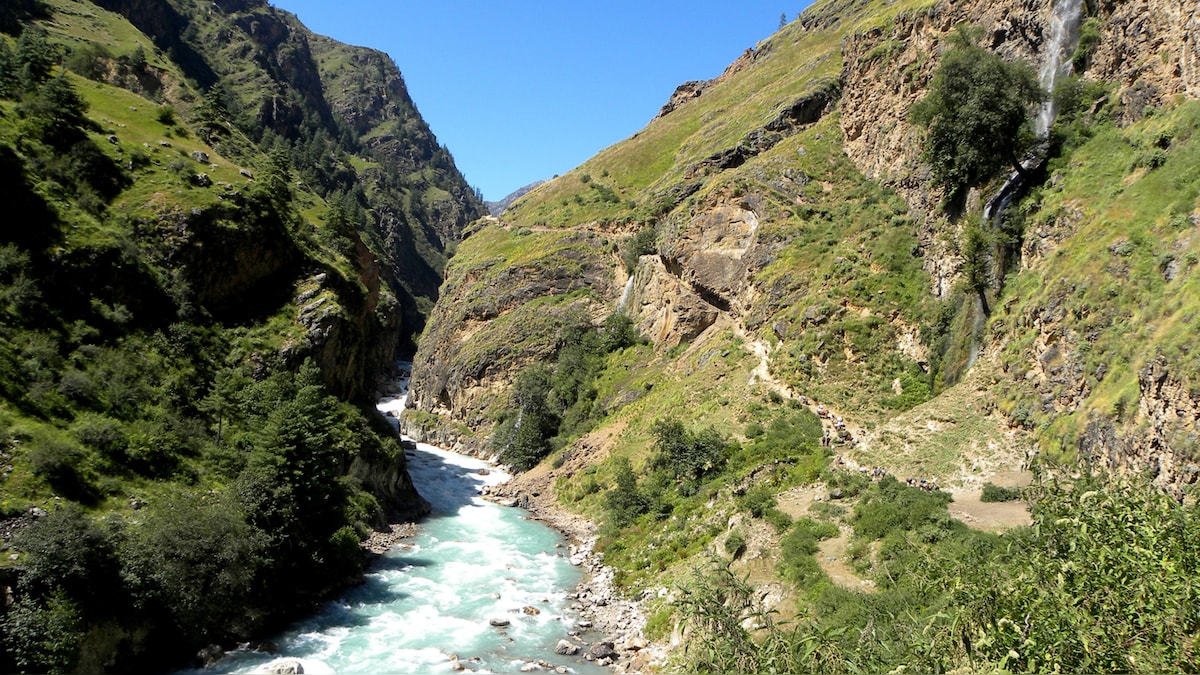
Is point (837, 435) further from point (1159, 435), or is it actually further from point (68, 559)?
point (68, 559)

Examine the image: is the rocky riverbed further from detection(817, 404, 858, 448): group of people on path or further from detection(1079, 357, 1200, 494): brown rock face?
detection(1079, 357, 1200, 494): brown rock face

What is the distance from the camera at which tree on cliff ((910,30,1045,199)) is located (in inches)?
1281

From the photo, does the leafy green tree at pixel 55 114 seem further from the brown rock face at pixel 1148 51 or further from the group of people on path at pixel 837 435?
the brown rock face at pixel 1148 51

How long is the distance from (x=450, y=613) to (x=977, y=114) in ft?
124

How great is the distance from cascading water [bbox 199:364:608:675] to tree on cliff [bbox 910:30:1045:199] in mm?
32604

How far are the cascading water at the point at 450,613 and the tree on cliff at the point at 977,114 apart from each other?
32.6 meters

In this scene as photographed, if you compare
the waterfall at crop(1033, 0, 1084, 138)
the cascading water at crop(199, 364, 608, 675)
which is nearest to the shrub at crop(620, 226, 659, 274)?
the cascading water at crop(199, 364, 608, 675)

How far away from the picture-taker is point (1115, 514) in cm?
713

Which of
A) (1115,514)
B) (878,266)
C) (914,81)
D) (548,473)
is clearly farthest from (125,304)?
(914,81)

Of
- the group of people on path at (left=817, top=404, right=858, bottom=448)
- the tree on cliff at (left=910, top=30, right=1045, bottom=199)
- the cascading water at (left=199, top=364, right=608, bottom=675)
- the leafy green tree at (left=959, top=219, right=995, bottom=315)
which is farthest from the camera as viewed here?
the group of people on path at (left=817, top=404, right=858, bottom=448)

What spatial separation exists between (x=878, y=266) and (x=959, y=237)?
274 inches

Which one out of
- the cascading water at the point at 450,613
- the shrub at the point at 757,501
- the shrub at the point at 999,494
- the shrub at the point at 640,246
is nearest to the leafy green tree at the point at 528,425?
the cascading water at the point at 450,613

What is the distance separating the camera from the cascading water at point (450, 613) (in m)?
22.7

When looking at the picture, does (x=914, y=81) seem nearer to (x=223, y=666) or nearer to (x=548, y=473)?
(x=548, y=473)
